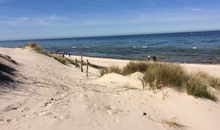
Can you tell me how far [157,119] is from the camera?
25.1 feet

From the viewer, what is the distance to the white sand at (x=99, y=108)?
21.0ft

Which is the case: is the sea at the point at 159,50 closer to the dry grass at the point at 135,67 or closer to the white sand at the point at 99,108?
the dry grass at the point at 135,67

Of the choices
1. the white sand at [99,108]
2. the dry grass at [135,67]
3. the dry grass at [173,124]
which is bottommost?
the dry grass at [173,124]

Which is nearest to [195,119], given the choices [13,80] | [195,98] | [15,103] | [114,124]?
[195,98]

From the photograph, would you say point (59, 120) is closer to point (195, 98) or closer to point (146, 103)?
point (146, 103)

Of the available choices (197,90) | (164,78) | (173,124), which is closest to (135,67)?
(164,78)

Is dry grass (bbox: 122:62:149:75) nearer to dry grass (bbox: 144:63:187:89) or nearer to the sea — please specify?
dry grass (bbox: 144:63:187:89)

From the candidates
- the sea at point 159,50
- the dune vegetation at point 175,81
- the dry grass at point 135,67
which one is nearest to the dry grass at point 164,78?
the dune vegetation at point 175,81

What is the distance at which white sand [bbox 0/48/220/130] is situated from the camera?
6.40m

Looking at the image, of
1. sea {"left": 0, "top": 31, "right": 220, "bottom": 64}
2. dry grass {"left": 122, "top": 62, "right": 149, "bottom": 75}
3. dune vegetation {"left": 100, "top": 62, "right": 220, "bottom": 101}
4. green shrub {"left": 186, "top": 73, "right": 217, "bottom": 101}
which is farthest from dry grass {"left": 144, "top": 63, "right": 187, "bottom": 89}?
sea {"left": 0, "top": 31, "right": 220, "bottom": 64}

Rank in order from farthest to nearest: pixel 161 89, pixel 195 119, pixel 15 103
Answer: pixel 161 89 → pixel 195 119 → pixel 15 103

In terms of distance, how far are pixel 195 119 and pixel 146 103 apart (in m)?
1.43

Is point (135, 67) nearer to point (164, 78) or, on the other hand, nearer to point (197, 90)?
point (164, 78)

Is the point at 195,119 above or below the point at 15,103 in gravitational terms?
below
